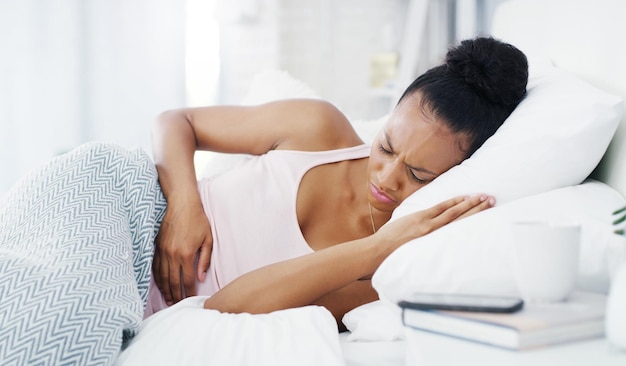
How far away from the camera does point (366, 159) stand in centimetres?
150

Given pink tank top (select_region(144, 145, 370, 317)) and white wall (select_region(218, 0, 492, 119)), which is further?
white wall (select_region(218, 0, 492, 119))

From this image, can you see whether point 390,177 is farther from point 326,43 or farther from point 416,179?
point 326,43

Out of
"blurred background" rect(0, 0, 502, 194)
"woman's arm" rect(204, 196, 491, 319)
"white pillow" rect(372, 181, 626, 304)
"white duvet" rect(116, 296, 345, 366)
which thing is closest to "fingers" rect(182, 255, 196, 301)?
"woman's arm" rect(204, 196, 491, 319)

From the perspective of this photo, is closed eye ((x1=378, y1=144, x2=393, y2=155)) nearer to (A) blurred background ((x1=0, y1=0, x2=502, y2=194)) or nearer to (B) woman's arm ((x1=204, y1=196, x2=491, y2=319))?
(B) woman's arm ((x1=204, y1=196, x2=491, y2=319))

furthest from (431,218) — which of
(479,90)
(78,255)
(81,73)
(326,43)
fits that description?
(326,43)

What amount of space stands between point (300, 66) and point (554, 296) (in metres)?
3.00

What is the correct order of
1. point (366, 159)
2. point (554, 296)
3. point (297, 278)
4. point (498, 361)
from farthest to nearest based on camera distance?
point (366, 159), point (297, 278), point (554, 296), point (498, 361)

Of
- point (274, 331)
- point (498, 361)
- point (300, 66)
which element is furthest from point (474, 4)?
point (498, 361)

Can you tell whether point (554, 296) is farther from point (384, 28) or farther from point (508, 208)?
point (384, 28)

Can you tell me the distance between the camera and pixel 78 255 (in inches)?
39.3

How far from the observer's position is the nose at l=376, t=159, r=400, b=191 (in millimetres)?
1259

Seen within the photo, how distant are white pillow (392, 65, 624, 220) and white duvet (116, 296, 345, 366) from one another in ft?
1.06

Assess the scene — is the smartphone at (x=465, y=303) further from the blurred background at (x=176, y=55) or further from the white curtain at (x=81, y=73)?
the white curtain at (x=81, y=73)

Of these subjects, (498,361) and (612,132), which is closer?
(498,361)
